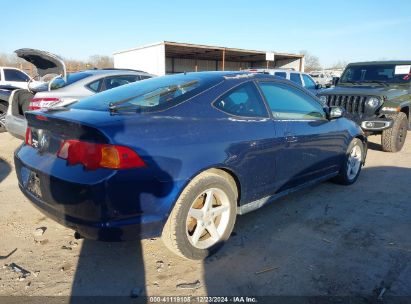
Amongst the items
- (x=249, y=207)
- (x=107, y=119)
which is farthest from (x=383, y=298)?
(x=107, y=119)

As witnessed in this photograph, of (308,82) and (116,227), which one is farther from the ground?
(308,82)

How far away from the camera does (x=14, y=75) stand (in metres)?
13.3

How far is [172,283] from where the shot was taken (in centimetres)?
265

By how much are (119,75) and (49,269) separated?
4737mm

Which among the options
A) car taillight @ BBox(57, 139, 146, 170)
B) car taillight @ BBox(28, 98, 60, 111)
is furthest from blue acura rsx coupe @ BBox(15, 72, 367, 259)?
car taillight @ BBox(28, 98, 60, 111)

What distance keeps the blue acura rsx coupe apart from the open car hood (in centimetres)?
400

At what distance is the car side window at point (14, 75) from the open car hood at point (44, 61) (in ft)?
18.3

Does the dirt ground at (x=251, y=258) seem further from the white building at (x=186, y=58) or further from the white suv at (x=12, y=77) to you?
the white building at (x=186, y=58)

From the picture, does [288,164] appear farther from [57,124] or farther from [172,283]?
[57,124]

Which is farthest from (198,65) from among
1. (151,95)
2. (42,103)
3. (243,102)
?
(151,95)

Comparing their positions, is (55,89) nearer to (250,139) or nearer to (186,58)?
(250,139)

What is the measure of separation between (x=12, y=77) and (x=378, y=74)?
12334 millimetres

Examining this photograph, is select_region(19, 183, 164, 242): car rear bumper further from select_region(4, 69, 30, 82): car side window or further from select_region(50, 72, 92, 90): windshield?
select_region(4, 69, 30, 82): car side window

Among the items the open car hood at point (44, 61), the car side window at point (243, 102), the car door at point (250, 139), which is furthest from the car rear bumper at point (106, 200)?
the open car hood at point (44, 61)
